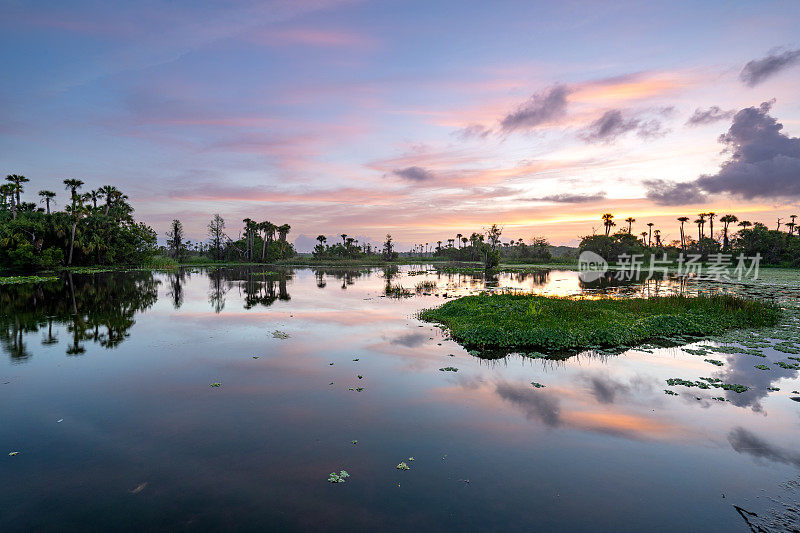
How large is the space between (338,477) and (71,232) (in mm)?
81620

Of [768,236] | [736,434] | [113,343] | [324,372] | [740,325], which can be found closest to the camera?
[736,434]

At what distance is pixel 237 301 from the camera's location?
3334 centimetres

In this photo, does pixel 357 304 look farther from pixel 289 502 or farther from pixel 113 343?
pixel 289 502

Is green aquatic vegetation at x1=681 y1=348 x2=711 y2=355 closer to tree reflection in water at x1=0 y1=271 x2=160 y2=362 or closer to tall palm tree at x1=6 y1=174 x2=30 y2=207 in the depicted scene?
tree reflection in water at x1=0 y1=271 x2=160 y2=362

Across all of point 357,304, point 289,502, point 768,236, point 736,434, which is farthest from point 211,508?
point 768,236

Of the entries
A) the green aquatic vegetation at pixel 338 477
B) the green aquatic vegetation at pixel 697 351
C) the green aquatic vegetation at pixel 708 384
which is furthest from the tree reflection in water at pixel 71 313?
the green aquatic vegetation at pixel 697 351

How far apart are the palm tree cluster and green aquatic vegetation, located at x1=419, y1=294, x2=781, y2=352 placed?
68663 millimetres

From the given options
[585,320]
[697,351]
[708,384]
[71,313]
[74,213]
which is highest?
[74,213]

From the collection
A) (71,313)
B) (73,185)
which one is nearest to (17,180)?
(73,185)

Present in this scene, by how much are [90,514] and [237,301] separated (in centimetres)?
2837

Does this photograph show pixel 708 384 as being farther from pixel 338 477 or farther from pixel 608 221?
pixel 608 221

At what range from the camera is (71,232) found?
65062mm

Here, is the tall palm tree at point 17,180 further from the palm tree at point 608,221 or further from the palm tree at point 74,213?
the palm tree at point 608,221

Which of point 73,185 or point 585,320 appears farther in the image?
point 73,185
